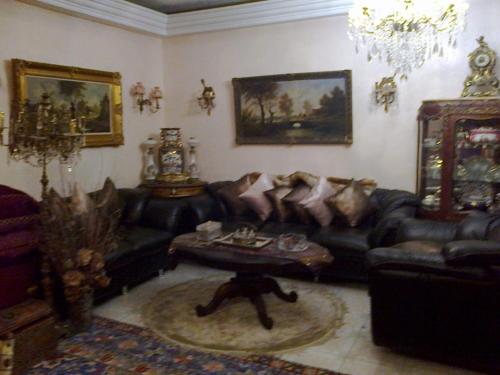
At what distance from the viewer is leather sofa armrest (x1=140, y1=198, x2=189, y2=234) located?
15.5ft

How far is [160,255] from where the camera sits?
182 inches

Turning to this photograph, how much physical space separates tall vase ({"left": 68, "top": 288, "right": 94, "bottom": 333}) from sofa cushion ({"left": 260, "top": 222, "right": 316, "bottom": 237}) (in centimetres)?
190

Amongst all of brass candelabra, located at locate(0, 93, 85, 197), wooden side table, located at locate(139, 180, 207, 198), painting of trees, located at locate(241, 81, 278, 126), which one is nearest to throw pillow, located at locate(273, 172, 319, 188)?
painting of trees, located at locate(241, 81, 278, 126)

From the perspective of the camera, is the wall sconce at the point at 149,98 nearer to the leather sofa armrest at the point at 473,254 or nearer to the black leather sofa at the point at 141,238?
the black leather sofa at the point at 141,238

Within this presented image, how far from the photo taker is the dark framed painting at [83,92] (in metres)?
4.19

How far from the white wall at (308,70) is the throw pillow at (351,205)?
0.52 m

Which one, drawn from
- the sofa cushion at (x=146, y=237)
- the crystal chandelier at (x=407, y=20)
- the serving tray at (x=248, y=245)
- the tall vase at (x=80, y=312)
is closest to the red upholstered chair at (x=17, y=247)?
the tall vase at (x=80, y=312)

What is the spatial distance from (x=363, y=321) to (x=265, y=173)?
7.74 feet

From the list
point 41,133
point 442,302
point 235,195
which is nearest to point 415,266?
point 442,302

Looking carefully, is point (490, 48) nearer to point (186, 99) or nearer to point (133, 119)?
point (186, 99)

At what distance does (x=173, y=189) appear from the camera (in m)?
5.23

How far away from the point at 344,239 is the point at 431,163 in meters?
1.23

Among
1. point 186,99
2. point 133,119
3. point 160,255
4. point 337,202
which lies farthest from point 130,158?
point 337,202

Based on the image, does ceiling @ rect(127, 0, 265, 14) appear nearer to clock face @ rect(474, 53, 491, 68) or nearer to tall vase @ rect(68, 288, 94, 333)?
clock face @ rect(474, 53, 491, 68)
